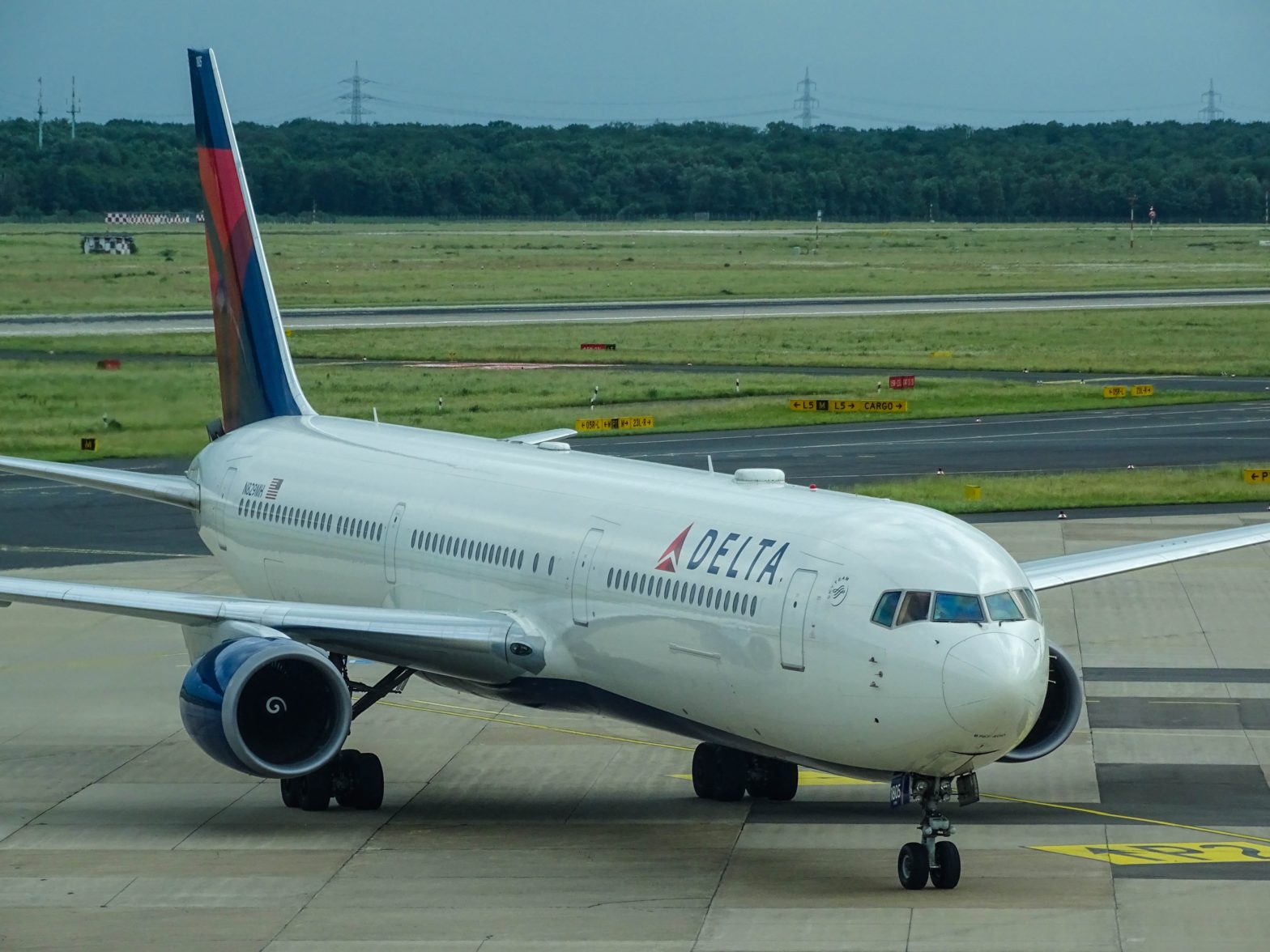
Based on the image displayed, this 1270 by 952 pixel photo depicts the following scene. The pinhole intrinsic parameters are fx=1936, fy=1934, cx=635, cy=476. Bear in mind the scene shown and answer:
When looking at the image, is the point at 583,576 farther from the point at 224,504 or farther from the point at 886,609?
the point at 224,504

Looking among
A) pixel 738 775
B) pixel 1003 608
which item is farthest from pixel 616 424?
pixel 1003 608

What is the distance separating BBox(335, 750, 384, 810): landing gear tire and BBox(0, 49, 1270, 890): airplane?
0.11ft

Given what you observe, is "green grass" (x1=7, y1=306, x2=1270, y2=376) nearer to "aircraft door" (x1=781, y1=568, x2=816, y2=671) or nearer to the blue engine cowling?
the blue engine cowling

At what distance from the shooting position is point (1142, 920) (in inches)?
733

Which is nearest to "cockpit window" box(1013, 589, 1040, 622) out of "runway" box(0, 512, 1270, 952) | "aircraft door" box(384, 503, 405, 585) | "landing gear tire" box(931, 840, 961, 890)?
"landing gear tire" box(931, 840, 961, 890)

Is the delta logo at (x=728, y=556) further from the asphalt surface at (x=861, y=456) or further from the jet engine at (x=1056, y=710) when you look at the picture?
the asphalt surface at (x=861, y=456)

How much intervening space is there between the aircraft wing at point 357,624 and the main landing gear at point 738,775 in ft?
8.63

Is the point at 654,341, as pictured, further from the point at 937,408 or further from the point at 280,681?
the point at 280,681

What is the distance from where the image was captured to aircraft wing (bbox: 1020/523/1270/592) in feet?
80.2

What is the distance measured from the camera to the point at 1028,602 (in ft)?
63.8

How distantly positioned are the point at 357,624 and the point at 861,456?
118 ft

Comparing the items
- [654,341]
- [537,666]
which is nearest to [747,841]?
[537,666]

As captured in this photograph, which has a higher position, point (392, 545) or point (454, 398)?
point (392, 545)

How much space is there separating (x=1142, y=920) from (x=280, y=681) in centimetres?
1009
